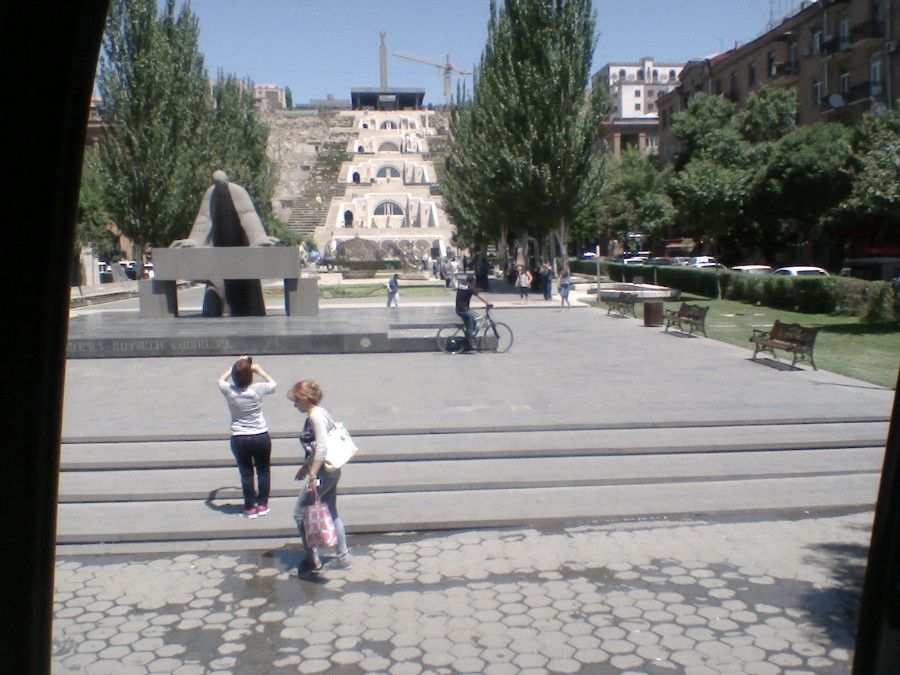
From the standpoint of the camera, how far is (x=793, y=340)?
45.6ft

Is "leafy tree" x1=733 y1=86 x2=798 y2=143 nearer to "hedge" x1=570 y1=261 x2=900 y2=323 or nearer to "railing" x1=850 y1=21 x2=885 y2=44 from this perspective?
"railing" x1=850 y1=21 x2=885 y2=44

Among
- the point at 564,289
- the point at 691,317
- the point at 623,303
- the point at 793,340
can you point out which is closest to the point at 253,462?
the point at 793,340

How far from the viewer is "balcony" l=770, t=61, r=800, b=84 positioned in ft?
138

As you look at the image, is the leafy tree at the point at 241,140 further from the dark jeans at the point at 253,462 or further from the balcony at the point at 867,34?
the dark jeans at the point at 253,462

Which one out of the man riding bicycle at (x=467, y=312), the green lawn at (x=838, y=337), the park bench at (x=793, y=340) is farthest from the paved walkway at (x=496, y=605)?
the man riding bicycle at (x=467, y=312)

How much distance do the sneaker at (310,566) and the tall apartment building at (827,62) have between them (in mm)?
26741

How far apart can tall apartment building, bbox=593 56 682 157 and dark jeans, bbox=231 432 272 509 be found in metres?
56.6

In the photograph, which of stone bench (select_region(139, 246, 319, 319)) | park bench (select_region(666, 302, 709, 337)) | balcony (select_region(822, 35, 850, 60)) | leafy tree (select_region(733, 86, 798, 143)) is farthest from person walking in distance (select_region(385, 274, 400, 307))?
leafy tree (select_region(733, 86, 798, 143))

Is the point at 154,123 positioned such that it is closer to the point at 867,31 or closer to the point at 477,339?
the point at 477,339

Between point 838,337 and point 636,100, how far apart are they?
89.8 metres

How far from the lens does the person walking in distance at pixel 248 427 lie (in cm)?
689

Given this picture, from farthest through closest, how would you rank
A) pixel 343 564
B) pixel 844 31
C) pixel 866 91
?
pixel 844 31 → pixel 866 91 → pixel 343 564

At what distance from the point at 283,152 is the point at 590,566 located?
123m

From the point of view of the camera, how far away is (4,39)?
1.47 metres
